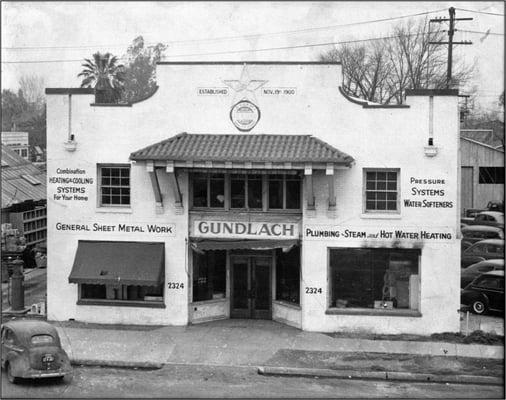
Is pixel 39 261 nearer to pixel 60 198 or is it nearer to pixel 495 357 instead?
pixel 60 198

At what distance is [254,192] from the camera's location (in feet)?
79.6

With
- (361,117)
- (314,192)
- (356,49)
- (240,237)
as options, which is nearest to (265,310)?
(240,237)

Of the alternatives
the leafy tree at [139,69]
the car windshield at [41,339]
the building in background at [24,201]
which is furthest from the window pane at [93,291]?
the leafy tree at [139,69]

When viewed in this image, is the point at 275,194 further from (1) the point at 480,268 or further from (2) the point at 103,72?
(2) the point at 103,72

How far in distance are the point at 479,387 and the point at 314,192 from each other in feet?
24.7

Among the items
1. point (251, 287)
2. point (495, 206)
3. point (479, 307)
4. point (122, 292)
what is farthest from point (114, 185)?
point (495, 206)

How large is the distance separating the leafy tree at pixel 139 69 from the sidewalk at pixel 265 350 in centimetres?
4701

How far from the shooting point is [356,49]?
2207 inches

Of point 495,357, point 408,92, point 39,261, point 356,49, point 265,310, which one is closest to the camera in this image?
point 495,357

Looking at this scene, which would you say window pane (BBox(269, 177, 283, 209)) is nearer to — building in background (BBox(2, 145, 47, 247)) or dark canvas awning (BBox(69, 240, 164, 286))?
dark canvas awning (BBox(69, 240, 164, 286))

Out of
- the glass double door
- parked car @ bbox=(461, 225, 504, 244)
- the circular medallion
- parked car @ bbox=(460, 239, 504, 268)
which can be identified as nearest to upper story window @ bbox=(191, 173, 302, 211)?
the circular medallion

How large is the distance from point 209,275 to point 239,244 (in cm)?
170

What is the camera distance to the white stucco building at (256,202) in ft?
76.7

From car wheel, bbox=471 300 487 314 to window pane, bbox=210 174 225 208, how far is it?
9.11m
